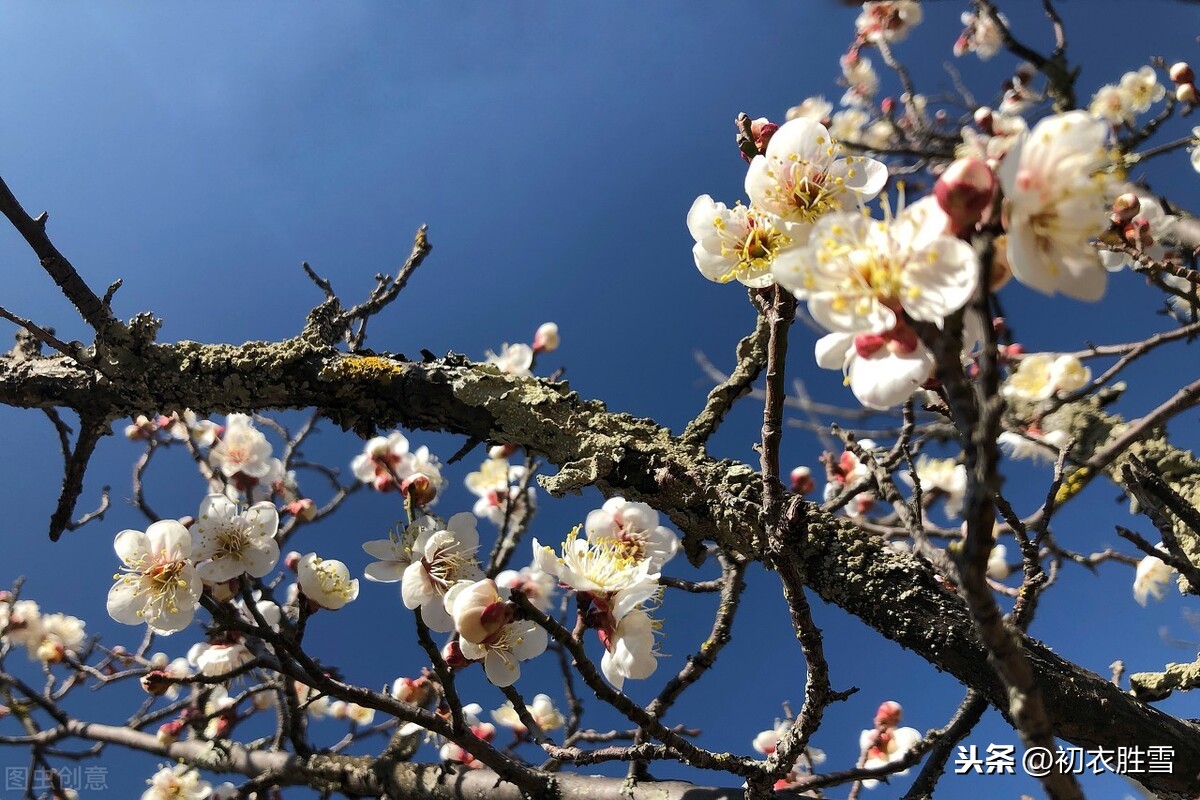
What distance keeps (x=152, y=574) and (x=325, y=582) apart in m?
0.37

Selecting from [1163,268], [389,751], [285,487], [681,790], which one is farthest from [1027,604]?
[285,487]

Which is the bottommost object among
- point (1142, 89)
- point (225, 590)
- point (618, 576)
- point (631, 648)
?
point (631, 648)

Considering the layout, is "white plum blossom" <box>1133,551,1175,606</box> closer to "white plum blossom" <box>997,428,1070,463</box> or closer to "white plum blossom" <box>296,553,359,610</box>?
"white plum blossom" <box>997,428,1070,463</box>

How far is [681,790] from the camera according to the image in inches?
51.2

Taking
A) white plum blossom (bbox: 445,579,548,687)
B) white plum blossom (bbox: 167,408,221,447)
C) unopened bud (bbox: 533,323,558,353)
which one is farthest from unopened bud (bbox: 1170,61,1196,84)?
white plum blossom (bbox: 167,408,221,447)


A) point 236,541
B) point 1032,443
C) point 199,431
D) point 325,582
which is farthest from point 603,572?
point 199,431

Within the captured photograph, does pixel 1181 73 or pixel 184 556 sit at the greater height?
pixel 1181 73

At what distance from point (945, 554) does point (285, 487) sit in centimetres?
304

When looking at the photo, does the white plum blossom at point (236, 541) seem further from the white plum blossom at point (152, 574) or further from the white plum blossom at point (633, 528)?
the white plum blossom at point (633, 528)

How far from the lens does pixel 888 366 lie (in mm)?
710

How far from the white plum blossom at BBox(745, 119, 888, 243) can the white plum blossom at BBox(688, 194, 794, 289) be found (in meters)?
0.06

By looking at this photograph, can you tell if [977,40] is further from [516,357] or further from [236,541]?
[236,541]

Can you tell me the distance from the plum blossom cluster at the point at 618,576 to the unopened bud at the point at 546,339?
2127 mm

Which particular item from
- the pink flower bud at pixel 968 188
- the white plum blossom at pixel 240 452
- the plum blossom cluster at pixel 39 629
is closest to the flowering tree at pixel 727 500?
the pink flower bud at pixel 968 188
